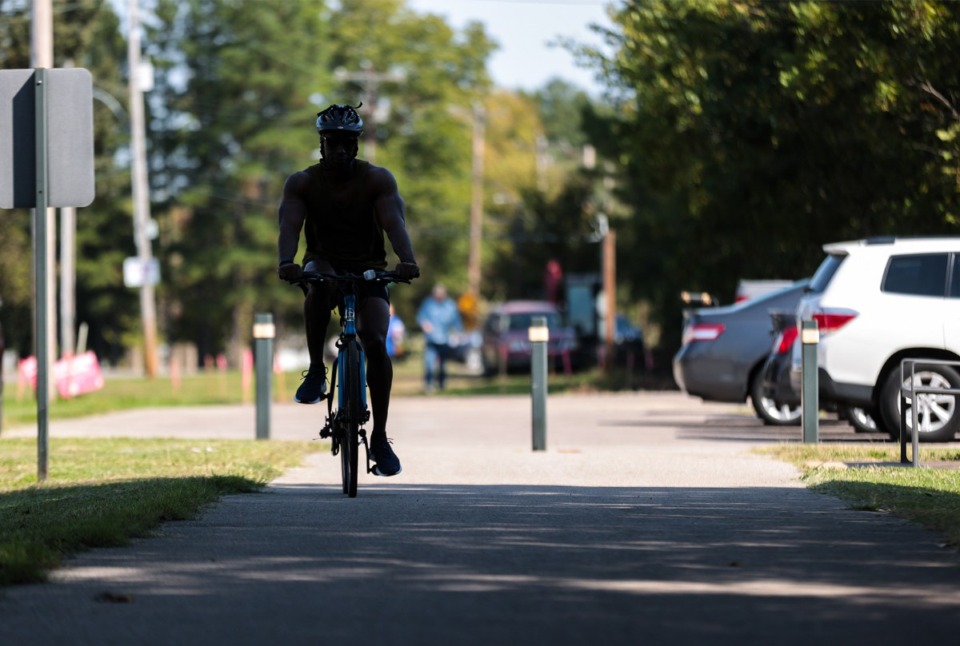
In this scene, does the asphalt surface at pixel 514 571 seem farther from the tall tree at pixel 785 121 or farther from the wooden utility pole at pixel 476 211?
the wooden utility pole at pixel 476 211

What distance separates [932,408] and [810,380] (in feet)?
4.38

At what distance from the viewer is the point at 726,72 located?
2545cm

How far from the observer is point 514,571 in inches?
285

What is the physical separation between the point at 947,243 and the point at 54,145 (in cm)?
807

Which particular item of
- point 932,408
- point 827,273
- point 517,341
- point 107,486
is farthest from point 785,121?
point 517,341

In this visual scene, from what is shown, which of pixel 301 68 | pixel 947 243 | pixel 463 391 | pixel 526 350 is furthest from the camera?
pixel 301 68

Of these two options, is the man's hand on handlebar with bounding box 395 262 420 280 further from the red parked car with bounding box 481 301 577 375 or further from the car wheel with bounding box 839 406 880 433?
the red parked car with bounding box 481 301 577 375

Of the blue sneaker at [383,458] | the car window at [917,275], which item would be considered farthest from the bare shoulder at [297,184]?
the car window at [917,275]

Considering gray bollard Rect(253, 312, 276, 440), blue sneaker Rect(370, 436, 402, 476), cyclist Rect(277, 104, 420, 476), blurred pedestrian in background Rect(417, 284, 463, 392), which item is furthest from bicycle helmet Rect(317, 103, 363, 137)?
blurred pedestrian in background Rect(417, 284, 463, 392)

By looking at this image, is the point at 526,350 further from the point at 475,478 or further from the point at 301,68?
the point at 475,478

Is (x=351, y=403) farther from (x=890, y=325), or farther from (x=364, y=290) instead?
(x=890, y=325)

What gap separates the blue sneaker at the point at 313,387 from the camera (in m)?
10.4

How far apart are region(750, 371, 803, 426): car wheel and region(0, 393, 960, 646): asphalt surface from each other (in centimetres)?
769

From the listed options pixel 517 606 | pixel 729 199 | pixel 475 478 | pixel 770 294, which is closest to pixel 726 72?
pixel 729 199
